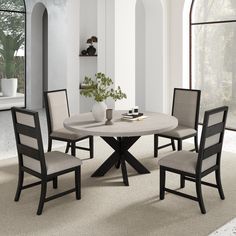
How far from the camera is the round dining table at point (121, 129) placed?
12.7 feet

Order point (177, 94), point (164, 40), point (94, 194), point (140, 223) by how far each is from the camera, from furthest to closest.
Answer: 1. point (164, 40)
2. point (177, 94)
3. point (94, 194)
4. point (140, 223)

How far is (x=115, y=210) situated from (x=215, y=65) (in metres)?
5.05

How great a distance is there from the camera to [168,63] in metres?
8.16

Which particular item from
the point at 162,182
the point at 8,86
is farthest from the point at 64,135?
the point at 8,86

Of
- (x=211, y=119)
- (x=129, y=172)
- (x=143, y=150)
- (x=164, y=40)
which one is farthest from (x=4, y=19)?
(x=211, y=119)

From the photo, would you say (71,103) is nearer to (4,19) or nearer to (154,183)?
(4,19)

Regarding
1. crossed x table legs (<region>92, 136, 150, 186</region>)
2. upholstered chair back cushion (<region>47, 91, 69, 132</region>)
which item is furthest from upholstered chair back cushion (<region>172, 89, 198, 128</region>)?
upholstered chair back cushion (<region>47, 91, 69, 132</region>)

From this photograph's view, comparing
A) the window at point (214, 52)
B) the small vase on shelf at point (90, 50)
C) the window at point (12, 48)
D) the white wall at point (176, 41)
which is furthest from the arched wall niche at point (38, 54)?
the window at point (214, 52)

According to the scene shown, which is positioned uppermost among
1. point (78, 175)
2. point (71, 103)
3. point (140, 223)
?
point (71, 103)

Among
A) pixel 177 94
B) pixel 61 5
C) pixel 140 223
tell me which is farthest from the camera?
pixel 61 5

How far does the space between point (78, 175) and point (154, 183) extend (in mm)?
985

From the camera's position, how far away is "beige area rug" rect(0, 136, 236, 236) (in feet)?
10.6

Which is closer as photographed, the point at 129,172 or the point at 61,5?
the point at 129,172

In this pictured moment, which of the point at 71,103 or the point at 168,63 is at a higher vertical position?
the point at 168,63
